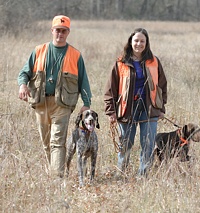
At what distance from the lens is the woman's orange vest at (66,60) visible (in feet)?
17.8

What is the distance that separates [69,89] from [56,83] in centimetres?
16

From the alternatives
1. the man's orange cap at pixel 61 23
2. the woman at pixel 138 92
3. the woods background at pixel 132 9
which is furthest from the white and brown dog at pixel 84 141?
the woods background at pixel 132 9

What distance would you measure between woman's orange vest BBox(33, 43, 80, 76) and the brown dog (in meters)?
1.41

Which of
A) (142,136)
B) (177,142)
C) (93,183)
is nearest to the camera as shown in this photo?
(93,183)

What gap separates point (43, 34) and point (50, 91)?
52.6 feet

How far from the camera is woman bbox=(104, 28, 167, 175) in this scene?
18.1 feet

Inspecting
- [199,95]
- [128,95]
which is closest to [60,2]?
[199,95]

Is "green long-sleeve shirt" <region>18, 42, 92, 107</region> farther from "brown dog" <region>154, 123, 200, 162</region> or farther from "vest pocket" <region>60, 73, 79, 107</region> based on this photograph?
"brown dog" <region>154, 123, 200, 162</region>

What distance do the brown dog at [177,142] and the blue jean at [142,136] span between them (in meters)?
0.17

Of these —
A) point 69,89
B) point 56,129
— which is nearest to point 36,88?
point 69,89

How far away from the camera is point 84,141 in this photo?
5.52 metres

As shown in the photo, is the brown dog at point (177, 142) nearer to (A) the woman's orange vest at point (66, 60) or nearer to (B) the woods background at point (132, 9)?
(A) the woman's orange vest at point (66, 60)

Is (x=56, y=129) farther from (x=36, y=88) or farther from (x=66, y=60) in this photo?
(x=66, y=60)

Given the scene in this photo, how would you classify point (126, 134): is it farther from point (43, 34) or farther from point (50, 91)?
point (43, 34)
